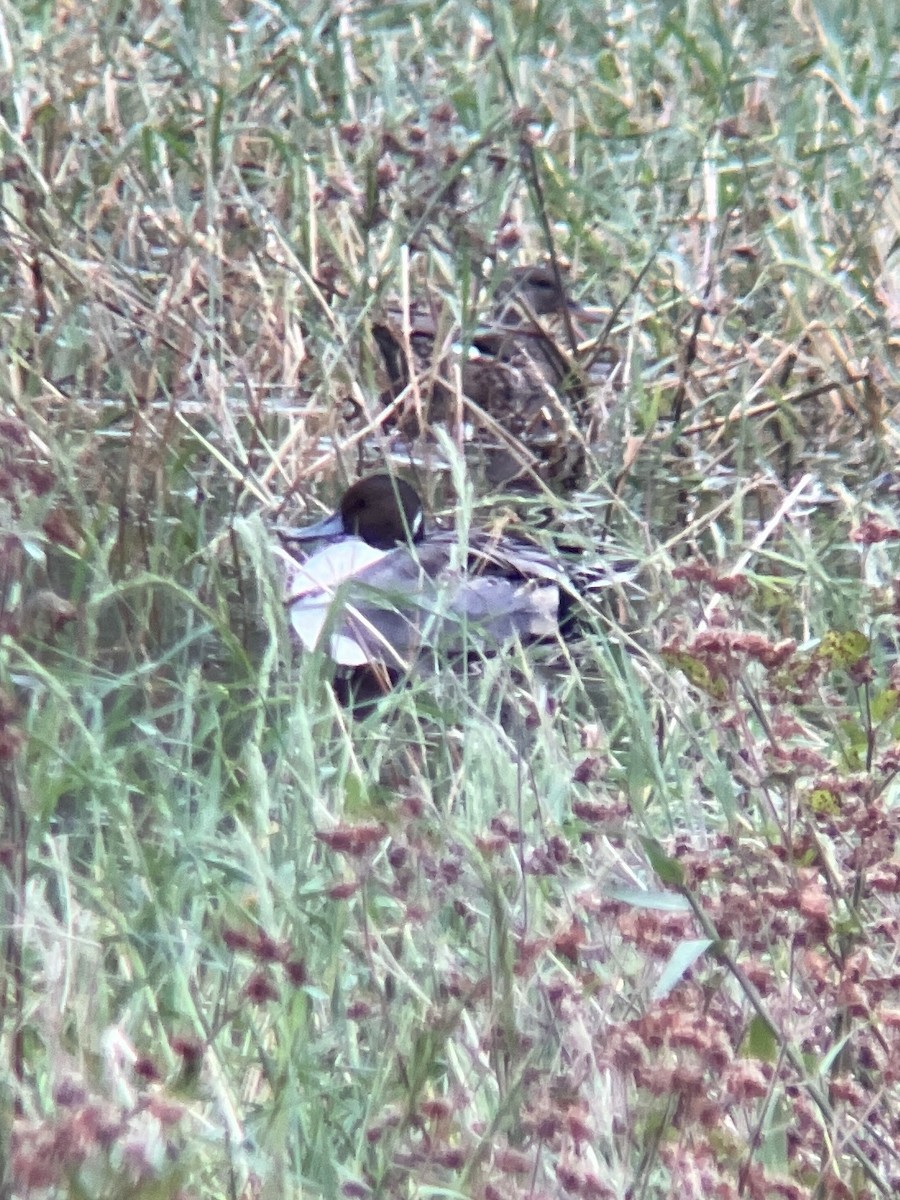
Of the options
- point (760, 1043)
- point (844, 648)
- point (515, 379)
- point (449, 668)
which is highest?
point (844, 648)

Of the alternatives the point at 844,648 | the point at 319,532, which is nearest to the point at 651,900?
the point at 844,648

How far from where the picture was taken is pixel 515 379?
3094mm

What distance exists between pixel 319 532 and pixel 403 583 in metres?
0.17

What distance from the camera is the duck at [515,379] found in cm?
300

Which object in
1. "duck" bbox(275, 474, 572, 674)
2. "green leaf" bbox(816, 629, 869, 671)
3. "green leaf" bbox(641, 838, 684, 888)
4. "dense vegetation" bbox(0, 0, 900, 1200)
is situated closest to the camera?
"green leaf" bbox(641, 838, 684, 888)

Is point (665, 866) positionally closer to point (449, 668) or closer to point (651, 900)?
point (651, 900)

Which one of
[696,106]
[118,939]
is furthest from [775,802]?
[696,106]

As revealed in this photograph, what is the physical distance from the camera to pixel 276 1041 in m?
1.66

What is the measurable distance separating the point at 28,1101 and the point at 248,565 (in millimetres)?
1281

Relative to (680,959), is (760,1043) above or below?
below

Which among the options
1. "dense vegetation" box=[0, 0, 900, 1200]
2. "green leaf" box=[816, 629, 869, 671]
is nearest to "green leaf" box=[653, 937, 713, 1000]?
"dense vegetation" box=[0, 0, 900, 1200]

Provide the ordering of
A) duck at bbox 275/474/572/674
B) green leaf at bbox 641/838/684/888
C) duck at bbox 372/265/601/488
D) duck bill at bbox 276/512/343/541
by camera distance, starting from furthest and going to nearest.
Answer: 1. duck at bbox 372/265/601/488
2. duck bill at bbox 276/512/343/541
3. duck at bbox 275/474/572/674
4. green leaf at bbox 641/838/684/888

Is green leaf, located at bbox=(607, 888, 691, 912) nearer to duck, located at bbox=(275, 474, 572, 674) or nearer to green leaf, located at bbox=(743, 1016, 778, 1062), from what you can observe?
green leaf, located at bbox=(743, 1016, 778, 1062)

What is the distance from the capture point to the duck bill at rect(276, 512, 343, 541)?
2643 millimetres
